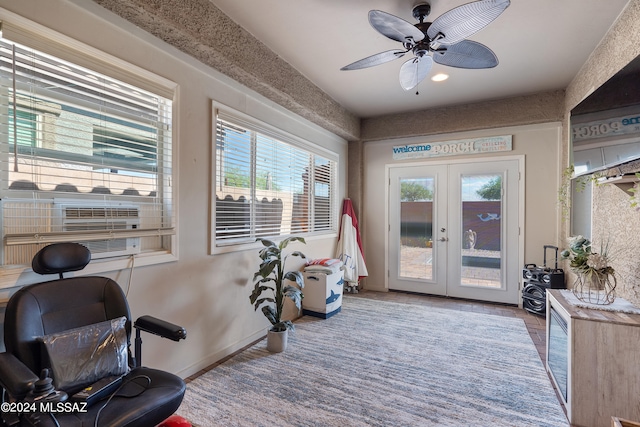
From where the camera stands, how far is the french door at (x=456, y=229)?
4367 millimetres

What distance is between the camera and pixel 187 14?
2129mm

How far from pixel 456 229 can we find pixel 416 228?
0.61 meters

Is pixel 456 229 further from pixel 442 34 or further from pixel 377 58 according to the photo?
pixel 442 34

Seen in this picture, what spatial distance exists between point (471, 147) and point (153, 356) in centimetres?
462

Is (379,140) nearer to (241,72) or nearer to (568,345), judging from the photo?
Answer: (241,72)

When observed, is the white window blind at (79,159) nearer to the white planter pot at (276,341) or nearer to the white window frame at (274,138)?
the white window frame at (274,138)

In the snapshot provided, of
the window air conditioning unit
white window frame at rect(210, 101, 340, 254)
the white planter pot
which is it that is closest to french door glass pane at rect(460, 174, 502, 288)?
white window frame at rect(210, 101, 340, 254)

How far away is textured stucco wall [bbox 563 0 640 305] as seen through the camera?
2.17 meters

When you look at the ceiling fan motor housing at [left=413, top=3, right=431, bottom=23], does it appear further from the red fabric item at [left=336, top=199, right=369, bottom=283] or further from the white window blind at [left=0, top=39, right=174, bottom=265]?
the red fabric item at [left=336, top=199, right=369, bottom=283]

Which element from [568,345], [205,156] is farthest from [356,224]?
[568,345]

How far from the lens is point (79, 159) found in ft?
5.99

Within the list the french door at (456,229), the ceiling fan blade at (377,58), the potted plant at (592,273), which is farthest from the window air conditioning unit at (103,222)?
the french door at (456,229)

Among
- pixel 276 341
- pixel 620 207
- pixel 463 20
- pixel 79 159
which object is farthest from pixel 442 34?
pixel 276 341

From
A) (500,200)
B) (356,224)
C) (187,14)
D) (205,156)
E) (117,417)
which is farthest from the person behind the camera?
(356,224)
